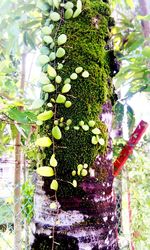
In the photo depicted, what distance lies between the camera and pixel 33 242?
1.86 ft

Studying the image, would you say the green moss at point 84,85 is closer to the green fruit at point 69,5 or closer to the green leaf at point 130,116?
the green fruit at point 69,5

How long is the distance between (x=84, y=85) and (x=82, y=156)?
0.51ft

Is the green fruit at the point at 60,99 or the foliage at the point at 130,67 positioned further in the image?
the foliage at the point at 130,67

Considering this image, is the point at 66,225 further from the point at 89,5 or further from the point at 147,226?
the point at 147,226

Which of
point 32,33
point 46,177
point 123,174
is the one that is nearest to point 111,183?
point 46,177

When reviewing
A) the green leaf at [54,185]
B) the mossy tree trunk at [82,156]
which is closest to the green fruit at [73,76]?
the mossy tree trunk at [82,156]

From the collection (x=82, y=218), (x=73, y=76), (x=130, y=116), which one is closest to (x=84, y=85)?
(x=73, y=76)

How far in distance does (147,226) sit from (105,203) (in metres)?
1.64

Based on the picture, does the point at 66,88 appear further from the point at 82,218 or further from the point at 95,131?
the point at 82,218

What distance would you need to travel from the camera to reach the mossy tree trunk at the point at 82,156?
1.75ft

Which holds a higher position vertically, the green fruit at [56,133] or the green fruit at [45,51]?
the green fruit at [45,51]

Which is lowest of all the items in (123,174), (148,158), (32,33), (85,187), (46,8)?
(85,187)

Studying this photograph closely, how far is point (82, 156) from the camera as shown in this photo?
1.83 ft

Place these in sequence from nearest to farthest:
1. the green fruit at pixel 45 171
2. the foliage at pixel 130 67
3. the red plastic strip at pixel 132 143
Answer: the green fruit at pixel 45 171
the foliage at pixel 130 67
the red plastic strip at pixel 132 143
